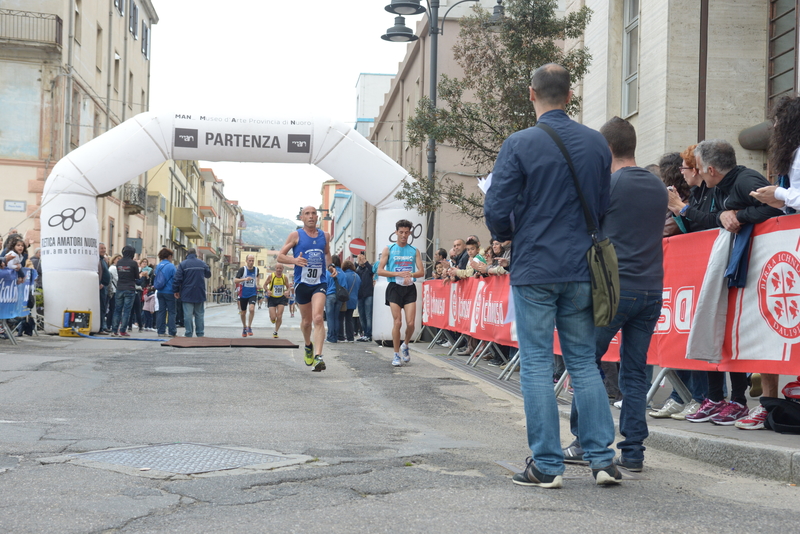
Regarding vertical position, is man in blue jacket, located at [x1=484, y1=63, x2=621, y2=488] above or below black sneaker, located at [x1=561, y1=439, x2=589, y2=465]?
above

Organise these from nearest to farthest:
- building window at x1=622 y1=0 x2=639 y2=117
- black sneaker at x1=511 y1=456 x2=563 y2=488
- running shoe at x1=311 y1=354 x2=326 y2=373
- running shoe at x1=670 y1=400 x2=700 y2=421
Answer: black sneaker at x1=511 y1=456 x2=563 y2=488, running shoe at x1=670 y1=400 x2=700 y2=421, running shoe at x1=311 y1=354 x2=326 y2=373, building window at x1=622 y1=0 x2=639 y2=117

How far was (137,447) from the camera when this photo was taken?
17.7 ft

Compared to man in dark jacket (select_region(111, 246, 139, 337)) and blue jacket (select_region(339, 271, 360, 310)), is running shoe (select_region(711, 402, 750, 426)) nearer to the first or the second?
blue jacket (select_region(339, 271, 360, 310))

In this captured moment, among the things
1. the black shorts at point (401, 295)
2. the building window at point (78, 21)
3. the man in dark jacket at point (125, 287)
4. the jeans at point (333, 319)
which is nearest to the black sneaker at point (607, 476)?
the black shorts at point (401, 295)

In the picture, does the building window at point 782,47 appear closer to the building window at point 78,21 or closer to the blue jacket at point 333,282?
the blue jacket at point 333,282

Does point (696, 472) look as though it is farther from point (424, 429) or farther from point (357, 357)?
point (357, 357)

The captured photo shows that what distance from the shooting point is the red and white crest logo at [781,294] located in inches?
217

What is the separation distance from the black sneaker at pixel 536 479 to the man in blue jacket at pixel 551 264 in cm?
4

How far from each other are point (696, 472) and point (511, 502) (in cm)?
160

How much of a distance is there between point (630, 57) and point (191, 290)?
9.88m

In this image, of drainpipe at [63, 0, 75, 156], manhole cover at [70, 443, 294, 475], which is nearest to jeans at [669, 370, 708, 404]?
manhole cover at [70, 443, 294, 475]

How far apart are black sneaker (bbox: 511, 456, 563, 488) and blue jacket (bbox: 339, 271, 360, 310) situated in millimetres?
15268

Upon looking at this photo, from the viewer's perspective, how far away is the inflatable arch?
17.5 m

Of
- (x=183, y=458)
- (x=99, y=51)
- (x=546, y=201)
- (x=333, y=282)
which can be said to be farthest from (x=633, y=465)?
(x=99, y=51)
